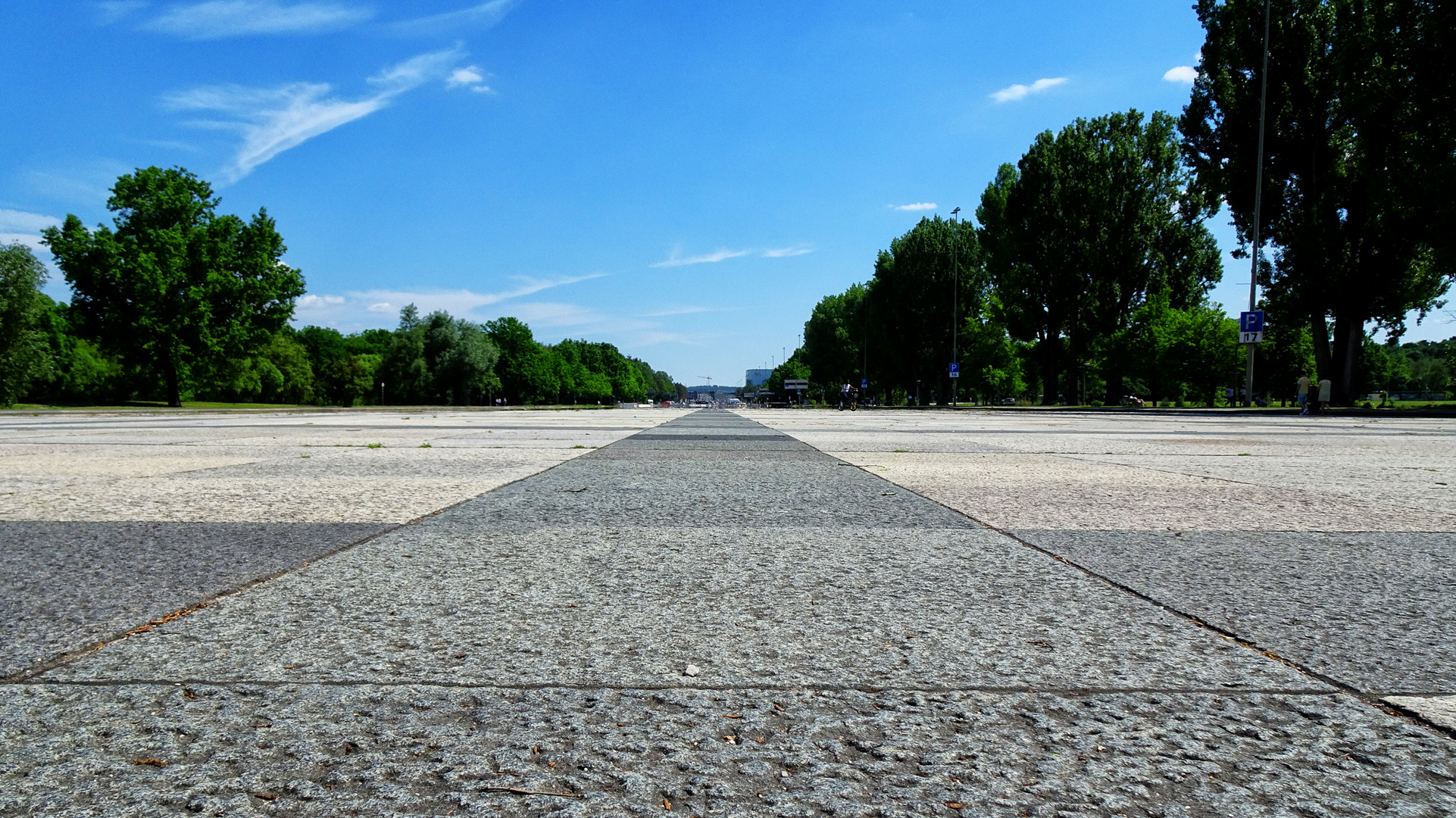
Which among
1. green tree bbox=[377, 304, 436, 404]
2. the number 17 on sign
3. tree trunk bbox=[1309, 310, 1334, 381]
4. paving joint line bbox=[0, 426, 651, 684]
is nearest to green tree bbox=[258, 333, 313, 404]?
green tree bbox=[377, 304, 436, 404]

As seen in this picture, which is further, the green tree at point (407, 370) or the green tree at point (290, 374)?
the green tree at point (407, 370)

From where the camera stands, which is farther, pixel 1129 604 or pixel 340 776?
pixel 1129 604

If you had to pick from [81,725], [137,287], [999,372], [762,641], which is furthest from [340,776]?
[999,372]

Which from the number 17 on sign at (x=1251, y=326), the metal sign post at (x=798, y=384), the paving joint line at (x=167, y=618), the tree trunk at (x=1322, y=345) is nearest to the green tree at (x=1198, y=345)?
the tree trunk at (x=1322, y=345)

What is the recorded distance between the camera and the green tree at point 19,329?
142 ft

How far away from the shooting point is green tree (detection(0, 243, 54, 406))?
43250mm

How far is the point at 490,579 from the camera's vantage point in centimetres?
330

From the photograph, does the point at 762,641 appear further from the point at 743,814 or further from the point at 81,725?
the point at 81,725

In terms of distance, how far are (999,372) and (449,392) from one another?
5968 centimetres

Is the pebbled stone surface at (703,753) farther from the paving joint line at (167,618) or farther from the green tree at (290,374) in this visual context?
the green tree at (290,374)

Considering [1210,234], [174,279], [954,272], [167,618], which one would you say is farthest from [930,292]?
[167,618]

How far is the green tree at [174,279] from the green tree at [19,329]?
3.11 metres

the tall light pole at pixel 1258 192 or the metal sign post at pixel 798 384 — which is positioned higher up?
the tall light pole at pixel 1258 192

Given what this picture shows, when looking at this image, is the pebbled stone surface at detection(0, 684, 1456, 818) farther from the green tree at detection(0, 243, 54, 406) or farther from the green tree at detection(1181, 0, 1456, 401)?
the green tree at detection(0, 243, 54, 406)
